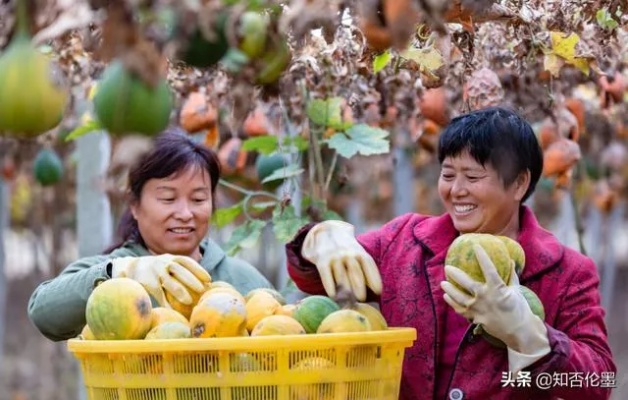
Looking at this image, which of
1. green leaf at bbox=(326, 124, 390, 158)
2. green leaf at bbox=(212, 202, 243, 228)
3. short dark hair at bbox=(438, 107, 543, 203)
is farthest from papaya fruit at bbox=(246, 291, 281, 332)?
green leaf at bbox=(212, 202, 243, 228)

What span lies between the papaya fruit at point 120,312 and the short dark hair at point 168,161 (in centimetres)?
75

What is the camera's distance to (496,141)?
2.78 meters

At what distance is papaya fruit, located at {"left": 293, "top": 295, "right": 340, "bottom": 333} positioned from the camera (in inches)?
95.5

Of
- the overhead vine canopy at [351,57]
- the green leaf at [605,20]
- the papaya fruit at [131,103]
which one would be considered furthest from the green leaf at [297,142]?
the papaya fruit at [131,103]

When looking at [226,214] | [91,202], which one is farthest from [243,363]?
[91,202]

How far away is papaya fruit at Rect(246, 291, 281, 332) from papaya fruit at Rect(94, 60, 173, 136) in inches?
44.8

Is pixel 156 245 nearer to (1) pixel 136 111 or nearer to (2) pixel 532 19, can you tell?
(2) pixel 532 19

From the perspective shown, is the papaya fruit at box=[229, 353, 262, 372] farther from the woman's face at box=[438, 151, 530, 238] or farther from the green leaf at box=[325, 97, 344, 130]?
the green leaf at box=[325, 97, 344, 130]

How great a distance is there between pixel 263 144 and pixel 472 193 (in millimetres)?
1469

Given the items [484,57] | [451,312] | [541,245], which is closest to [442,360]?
[451,312]

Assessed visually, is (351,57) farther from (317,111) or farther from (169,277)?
(169,277)

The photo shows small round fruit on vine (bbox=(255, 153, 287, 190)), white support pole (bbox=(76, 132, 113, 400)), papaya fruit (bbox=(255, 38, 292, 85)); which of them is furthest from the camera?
white support pole (bbox=(76, 132, 113, 400))

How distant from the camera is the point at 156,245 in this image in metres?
→ 3.16

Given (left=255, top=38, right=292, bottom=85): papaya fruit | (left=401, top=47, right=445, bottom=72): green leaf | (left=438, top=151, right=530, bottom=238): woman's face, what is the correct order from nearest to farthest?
1. (left=255, top=38, right=292, bottom=85): papaya fruit
2. (left=438, top=151, right=530, bottom=238): woman's face
3. (left=401, top=47, right=445, bottom=72): green leaf
